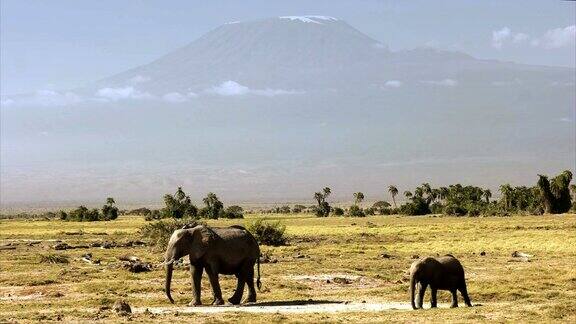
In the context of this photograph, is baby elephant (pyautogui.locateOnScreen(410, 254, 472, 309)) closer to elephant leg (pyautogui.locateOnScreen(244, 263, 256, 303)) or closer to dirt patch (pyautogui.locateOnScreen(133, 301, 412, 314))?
dirt patch (pyautogui.locateOnScreen(133, 301, 412, 314))

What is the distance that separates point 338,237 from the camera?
230 feet

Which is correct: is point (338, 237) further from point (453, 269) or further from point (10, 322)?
point (10, 322)

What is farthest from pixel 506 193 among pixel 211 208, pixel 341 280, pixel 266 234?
pixel 341 280

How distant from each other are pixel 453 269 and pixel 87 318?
10683mm

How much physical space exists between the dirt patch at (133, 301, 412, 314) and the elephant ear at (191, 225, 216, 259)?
1.90 meters

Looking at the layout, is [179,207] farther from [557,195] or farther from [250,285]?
[250,285]

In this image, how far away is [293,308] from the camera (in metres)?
24.6

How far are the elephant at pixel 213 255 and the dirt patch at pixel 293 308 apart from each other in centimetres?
78

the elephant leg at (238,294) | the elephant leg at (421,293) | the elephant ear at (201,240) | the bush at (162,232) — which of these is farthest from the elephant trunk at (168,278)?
the bush at (162,232)

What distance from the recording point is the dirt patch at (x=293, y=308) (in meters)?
23.8

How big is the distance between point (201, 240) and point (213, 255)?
0.63 meters

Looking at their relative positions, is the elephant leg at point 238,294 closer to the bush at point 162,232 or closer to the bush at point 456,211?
the bush at point 162,232

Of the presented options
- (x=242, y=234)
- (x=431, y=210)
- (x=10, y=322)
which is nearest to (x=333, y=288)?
(x=242, y=234)

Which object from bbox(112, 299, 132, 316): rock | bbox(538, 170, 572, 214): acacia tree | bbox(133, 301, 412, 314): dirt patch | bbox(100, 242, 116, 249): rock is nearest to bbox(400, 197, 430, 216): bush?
bbox(538, 170, 572, 214): acacia tree
